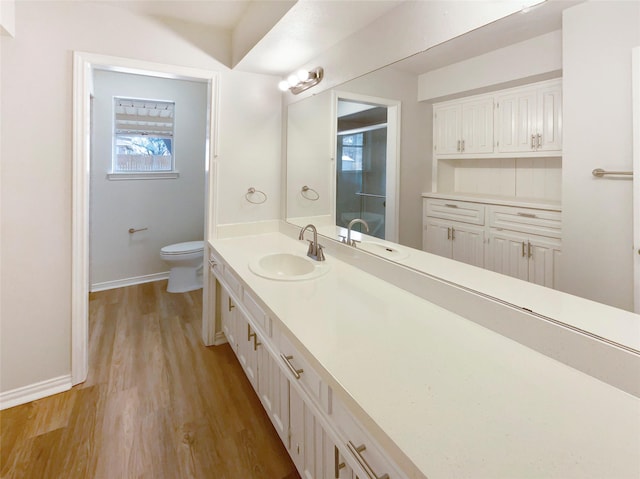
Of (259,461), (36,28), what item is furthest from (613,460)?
(36,28)

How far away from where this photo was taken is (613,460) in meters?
0.61

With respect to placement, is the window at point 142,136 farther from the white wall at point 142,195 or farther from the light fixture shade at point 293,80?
the light fixture shade at point 293,80

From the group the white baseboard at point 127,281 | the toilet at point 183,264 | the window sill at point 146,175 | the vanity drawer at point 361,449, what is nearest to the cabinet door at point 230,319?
the vanity drawer at point 361,449

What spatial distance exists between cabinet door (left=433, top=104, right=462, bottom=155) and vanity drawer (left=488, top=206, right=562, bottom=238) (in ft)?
0.89

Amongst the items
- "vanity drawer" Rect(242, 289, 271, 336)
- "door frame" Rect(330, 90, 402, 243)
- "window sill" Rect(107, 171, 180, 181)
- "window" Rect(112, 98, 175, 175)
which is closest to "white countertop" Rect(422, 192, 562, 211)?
"door frame" Rect(330, 90, 402, 243)

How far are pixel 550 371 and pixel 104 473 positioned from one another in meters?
1.76

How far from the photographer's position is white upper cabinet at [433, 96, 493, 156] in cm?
110

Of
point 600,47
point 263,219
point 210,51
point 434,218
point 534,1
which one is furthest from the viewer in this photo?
point 263,219

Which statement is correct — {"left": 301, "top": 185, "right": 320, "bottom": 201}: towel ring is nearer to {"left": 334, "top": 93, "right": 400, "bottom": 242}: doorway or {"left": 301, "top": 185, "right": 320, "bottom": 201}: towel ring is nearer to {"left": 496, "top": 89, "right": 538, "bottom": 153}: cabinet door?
{"left": 334, "top": 93, "right": 400, "bottom": 242}: doorway

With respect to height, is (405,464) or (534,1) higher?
(534,1)

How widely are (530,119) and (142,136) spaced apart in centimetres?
388

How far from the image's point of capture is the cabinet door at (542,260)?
3.23ft

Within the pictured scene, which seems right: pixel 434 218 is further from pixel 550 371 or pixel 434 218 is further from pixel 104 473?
pixel 104 473

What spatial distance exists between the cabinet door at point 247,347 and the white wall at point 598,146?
1297 mm
